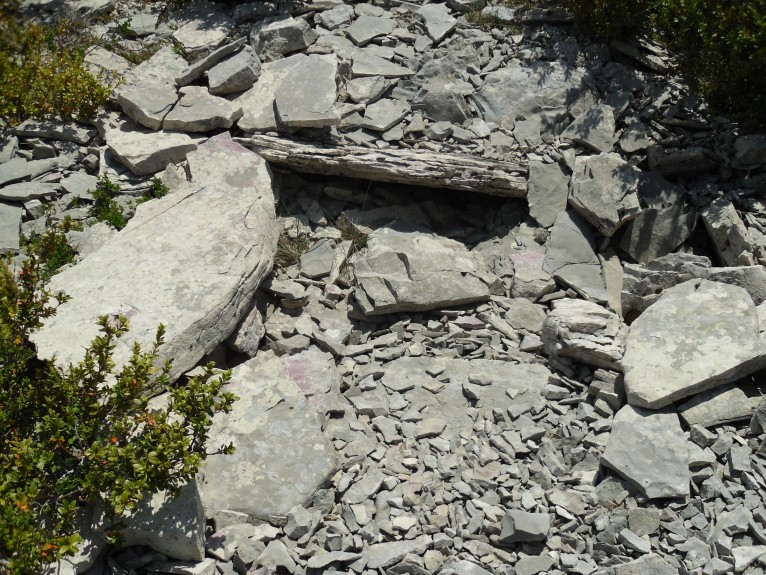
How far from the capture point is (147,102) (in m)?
8.16

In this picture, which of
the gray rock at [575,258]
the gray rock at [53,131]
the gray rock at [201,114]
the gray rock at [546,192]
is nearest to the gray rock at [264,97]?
the gray rock at [201,114]

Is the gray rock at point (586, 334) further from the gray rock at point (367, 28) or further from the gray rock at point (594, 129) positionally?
the gray rock at point (367, 28)

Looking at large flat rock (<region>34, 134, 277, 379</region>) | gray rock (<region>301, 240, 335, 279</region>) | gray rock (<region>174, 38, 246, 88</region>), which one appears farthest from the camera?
gray rock (<region>174, 38, 246, 88</region>)

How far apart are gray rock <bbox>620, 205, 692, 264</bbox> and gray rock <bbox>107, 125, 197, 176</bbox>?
4.75 meters

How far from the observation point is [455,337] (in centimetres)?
686

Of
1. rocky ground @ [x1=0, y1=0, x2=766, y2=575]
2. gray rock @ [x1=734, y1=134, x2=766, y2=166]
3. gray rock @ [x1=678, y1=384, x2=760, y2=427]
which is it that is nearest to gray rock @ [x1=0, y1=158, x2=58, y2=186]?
rocky ground @ [x1=0, y1=0, x2=766, y2=575]

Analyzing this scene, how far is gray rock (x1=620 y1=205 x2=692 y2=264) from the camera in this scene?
771cm

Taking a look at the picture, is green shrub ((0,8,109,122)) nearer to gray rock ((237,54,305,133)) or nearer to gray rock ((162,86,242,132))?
gray rock ((162,86,242,132))

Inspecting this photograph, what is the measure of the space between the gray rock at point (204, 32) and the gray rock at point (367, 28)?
156 cm

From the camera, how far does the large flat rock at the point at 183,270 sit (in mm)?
5844

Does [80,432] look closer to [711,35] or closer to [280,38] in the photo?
[280,38]

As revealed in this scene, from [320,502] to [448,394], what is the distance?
1499 mm

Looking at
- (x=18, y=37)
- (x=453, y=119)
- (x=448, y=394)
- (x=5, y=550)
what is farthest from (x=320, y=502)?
(x=18, y=37)

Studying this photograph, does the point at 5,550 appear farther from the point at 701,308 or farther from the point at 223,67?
the point at 223,67
